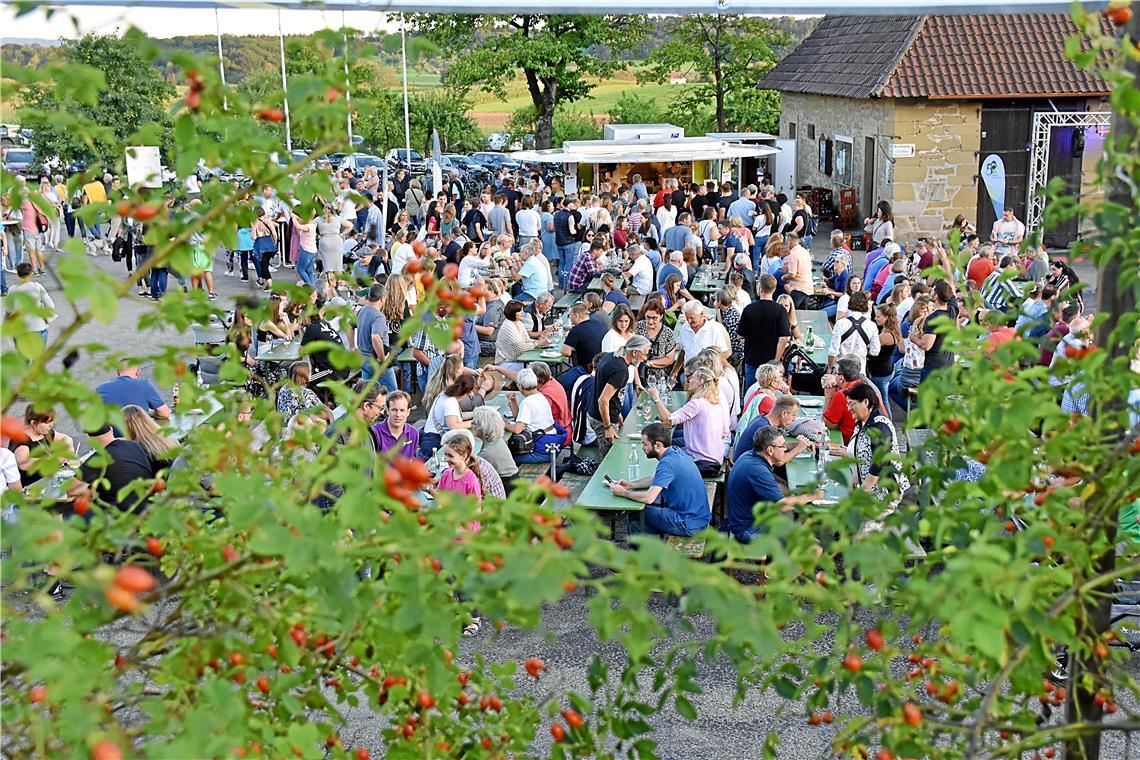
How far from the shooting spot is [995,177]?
23984 millimetres

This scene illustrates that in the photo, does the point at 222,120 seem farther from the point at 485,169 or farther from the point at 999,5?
the point at 485,169

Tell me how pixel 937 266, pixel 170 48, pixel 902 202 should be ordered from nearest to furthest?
pixel 170 48 → pixel 937 266 → pixel 902 202

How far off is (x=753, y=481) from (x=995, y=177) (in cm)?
1806

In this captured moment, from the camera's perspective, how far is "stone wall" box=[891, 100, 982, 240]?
23875mm

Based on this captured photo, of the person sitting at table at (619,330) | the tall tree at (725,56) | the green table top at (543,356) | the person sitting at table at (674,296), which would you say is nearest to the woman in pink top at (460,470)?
the person sitting at table at (619,330)

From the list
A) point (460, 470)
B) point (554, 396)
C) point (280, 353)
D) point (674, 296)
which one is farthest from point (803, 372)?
point (460, 470)

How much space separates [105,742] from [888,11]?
3067mm

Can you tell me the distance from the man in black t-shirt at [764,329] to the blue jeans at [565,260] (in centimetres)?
902

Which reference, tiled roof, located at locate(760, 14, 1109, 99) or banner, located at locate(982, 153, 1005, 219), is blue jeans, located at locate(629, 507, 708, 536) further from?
banner, located at locate(982, 153, 1005, 219)

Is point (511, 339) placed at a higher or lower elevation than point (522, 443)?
higher

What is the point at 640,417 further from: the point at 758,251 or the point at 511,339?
the point at 758,251

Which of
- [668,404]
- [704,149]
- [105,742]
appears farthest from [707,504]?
[704,149]

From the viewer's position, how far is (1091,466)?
2.98 m

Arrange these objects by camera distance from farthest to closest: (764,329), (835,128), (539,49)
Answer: (539,49) → (835,128) → (764,329)
